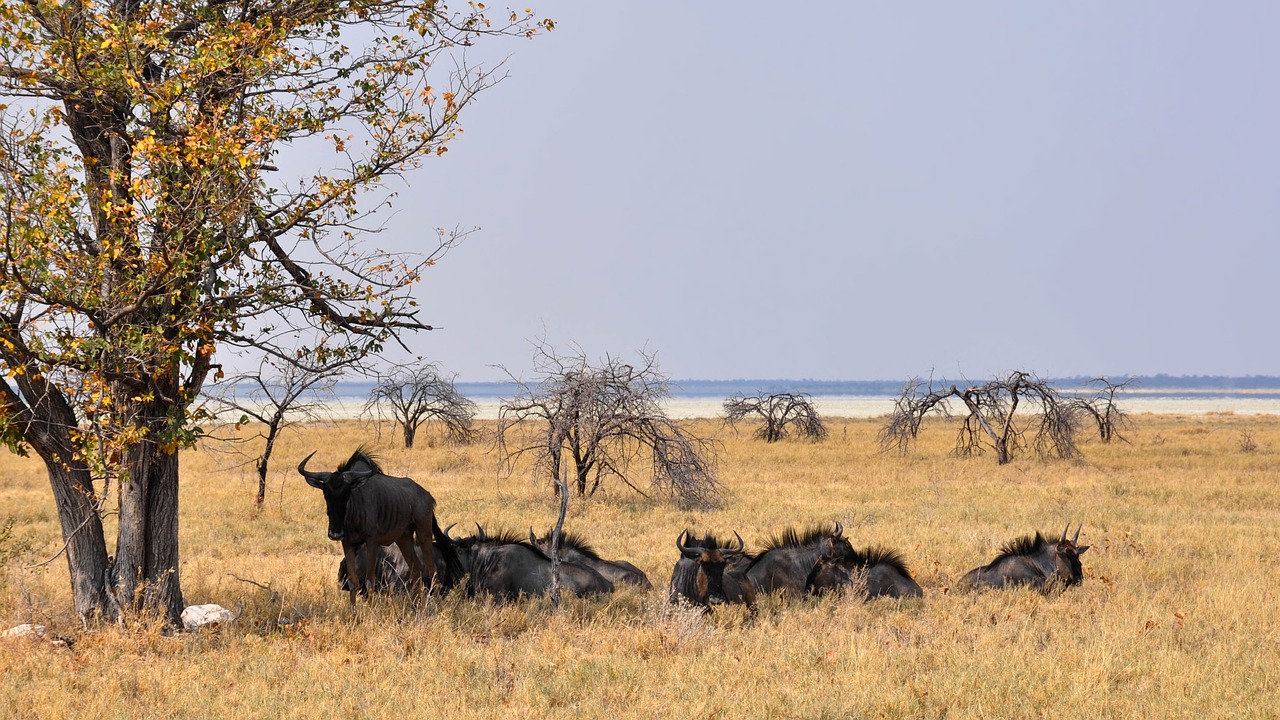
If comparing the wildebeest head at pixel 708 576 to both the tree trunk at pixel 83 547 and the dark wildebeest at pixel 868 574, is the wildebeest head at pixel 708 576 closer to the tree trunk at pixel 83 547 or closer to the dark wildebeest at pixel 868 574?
the dark wildebeest at pixel 868 574

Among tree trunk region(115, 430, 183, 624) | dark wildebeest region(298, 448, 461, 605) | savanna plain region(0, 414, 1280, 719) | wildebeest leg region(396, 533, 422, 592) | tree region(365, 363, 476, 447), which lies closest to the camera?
savanna plain region(0, 414, 1280, 719)

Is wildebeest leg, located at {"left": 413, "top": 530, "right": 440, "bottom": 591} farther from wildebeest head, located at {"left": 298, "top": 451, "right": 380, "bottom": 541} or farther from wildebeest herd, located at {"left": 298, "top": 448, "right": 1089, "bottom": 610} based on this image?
wildebeest head, located at {"left": 298, "top": 451, "right": 380, "bottom": 541}

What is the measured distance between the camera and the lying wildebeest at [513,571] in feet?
35.4

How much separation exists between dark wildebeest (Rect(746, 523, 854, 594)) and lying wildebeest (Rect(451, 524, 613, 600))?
5.58 feet

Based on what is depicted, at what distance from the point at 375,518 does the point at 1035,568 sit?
7.30 m

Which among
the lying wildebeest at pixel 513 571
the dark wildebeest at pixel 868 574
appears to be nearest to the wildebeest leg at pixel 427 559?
the lying wildebeest at pixel 513 571

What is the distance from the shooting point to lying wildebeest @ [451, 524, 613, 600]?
10.8 m

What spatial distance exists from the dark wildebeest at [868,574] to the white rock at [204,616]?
6004mm

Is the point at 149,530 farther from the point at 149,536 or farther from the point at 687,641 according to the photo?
the point at 687,641

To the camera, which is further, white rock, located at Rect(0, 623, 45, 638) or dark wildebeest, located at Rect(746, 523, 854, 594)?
dark wildebeest, located at Rect(746, 523, 854, 594)

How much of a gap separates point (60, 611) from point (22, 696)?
8.74 ft

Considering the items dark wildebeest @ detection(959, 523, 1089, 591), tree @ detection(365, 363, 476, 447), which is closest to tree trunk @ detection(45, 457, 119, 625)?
dark wildebeest @ detection(959, 523, 1089, 591)

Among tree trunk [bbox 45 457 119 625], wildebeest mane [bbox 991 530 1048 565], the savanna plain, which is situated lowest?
the savanna plain

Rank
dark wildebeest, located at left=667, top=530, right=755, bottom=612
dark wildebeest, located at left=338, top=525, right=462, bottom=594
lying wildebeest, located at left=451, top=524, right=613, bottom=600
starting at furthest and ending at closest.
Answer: lying wildebeest, located at left=451, top=524, right=613, bottom=600 < dark wildebeest, located at left=338, top=525, right=462, bottom=594 < dark wildebeest, located at left=667, top=530, right=755, bottom=612
